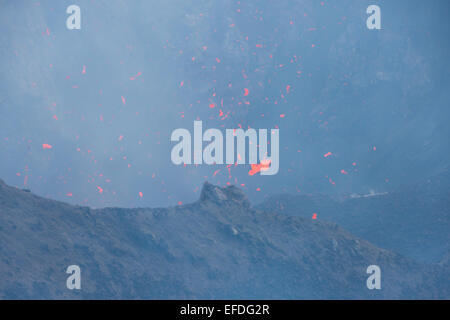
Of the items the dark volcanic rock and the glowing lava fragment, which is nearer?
the dark volcanic rock

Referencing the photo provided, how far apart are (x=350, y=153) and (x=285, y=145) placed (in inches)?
103

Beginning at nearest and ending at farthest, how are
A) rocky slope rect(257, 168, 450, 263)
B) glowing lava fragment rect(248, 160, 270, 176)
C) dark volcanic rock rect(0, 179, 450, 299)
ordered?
dark volcanic rock rect(0, 179, 450, 299) < rocky slope rect(257, 168, 450, 263) < glowing lava fragment rect(248, 160, 270, 176)

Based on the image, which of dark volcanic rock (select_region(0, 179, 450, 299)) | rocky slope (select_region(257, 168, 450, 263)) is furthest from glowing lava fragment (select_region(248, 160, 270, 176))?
dark volcanic rock (select_region(0, 179, 450, 299))

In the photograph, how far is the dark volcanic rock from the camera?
15.5 meters

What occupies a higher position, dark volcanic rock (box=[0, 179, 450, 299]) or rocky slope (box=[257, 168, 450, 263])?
rocky slope (box=[257, 168, 450, 263])

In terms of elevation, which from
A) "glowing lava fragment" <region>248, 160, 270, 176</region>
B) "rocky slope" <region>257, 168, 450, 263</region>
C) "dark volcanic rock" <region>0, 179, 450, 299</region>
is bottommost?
"dark volcanic rock" <region>0, 179, 450, 299</region>

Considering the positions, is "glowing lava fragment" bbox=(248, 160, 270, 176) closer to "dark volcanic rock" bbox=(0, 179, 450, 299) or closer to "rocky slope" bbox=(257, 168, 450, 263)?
"rocky slope" bbox=(257, 168, 450, 263)

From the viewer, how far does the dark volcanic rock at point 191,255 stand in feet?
50.7

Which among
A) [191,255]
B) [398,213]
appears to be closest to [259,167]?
[398,213]

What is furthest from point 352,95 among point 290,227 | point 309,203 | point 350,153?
point 290,227

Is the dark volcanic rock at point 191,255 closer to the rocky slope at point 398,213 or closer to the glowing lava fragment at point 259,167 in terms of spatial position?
the rocky slope at point 398,213

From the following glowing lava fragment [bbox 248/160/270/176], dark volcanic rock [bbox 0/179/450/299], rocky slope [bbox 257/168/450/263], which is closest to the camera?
dark volcanic rock [bbox 0/179/450/299]

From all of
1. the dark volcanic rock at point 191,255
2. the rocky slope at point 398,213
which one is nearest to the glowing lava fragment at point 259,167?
the rocky slope at point 398,213

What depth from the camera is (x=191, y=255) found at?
1633 cm
